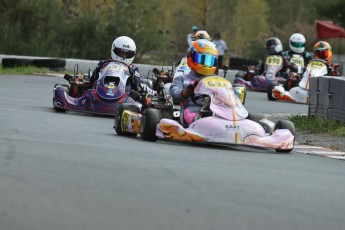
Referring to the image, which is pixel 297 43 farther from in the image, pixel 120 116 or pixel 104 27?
pixel 120 116

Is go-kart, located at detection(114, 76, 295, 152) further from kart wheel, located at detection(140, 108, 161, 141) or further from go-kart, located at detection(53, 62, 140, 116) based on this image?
go-kart, located at detection(53, 62, 140, 116)

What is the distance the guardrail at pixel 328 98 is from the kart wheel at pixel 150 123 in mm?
4943

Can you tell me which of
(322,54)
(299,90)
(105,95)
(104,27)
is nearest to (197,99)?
(105,95)

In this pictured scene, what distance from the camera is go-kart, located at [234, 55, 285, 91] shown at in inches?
1113

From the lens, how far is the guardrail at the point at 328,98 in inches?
650

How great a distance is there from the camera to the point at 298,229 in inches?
274

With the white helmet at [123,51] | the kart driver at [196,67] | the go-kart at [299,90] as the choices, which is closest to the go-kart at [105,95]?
the white helmet at [123,51]

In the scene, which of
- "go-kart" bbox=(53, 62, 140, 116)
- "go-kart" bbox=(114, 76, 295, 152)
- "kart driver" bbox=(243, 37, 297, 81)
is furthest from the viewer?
"kart driver" bbox=(243, 37, 297, 81)

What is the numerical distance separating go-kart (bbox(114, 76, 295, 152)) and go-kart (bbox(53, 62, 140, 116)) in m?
3.97

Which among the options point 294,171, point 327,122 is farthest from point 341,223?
point 327,122

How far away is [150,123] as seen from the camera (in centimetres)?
1198

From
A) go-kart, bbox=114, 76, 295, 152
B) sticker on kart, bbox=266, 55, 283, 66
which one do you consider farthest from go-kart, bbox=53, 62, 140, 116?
sticker on kart, bbox=266, 55, 283, 66

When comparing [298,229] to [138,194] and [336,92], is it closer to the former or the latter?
[138,194]

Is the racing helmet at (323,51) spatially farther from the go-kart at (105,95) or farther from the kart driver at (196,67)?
the kart driver at (196,67)
